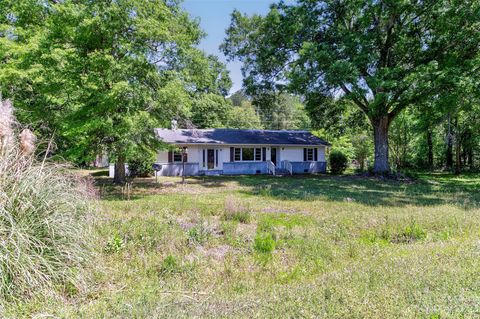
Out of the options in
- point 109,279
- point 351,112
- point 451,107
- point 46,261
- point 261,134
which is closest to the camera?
point 46,261

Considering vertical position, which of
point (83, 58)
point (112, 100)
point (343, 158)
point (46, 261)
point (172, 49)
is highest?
point (172, 49)

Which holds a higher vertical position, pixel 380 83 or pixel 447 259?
pixel 380 83

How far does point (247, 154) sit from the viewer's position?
24828mm

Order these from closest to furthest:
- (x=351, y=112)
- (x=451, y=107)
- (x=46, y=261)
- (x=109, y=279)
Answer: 1. (x=46, y=261)
2. (x=109, y=279)
3. (x=451, y=107)
4. (x=351, y=112)

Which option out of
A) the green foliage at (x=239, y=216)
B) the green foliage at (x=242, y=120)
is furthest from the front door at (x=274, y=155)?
the green foliage at (x=239, y=216)

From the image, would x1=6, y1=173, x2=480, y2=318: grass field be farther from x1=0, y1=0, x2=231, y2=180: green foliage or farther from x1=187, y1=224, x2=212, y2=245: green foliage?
x1=0, y1=0, x2=231, y2=180: green foliage

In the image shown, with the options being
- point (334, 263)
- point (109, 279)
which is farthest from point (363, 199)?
point (109, 279)

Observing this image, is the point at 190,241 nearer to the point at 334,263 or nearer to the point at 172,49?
the point at 334,263

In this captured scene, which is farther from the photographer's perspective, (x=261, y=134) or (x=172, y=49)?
(x=261, y=134)

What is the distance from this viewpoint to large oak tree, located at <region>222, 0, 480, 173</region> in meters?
15.7

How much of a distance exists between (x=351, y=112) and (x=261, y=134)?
7.80 meters

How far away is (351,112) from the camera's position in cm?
2512

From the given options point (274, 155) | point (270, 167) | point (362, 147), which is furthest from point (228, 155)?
point (362, 147)

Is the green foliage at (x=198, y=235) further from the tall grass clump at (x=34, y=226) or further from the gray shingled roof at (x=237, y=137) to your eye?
the gray shingled roof at (x=237, y=137)
